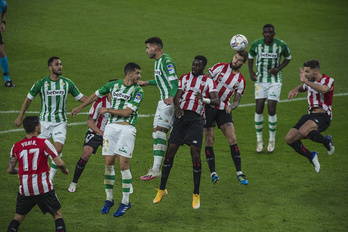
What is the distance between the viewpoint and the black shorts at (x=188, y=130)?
10.0 m

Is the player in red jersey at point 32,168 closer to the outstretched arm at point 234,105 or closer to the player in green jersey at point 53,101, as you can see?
the player in green jersey at point 53,101

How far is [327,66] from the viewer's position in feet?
69.9

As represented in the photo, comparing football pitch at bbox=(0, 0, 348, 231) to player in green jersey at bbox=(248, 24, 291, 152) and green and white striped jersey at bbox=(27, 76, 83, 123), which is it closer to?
player in green jersey at bbox=(248, 24, 291, 152)

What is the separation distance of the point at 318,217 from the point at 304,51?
1403 centimetres

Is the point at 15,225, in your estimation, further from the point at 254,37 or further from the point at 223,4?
the point at 223,4

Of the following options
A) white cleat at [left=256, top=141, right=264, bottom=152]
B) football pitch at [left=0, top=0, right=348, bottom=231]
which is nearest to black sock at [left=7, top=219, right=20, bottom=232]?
football pitch at [left=0, top=0, right=348, bottom=231]

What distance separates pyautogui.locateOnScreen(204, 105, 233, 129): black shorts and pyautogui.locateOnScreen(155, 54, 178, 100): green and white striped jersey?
1.07 metres

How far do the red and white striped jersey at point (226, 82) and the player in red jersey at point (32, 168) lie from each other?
434cm

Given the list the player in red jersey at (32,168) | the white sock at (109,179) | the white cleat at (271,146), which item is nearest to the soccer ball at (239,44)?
the white cleat at (271,146)

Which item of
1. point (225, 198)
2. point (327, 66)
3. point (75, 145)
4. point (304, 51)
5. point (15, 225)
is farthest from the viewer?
point (304, 51)

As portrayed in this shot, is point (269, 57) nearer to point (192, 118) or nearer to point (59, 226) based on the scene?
point (192, 118)

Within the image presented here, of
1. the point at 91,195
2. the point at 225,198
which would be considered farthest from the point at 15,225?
the point at 225,198

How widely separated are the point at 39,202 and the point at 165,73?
3536 mm

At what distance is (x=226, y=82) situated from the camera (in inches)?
454
